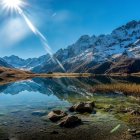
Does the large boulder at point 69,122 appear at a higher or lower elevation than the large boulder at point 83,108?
lower

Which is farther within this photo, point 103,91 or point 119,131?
point 103,91

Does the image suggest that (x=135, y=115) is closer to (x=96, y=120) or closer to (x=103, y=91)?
(x=96, y=120)

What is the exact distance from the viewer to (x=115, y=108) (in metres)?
58.6

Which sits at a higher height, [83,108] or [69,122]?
[83,108]

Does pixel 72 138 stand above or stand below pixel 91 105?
below

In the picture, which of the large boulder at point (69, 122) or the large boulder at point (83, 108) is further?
the large boulder at point (83, 108)

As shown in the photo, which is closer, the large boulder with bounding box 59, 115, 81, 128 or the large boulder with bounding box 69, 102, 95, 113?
the large boulder with bounding box 59, 115, 81, 128

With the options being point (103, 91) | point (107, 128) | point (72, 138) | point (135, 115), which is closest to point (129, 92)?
point (103, 91)

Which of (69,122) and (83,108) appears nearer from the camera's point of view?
(69,122)

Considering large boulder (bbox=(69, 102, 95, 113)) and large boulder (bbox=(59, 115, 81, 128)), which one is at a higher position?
large boulder (bbox=(69, 102, 95, 113))

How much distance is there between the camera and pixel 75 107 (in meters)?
56.6

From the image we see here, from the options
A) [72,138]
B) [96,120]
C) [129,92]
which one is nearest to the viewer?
[72,138]

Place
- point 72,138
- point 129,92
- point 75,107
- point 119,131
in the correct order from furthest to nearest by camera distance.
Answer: point 129,92 < point 75,107 < point 119,131 < point 72,138

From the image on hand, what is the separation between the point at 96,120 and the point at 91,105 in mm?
10503
